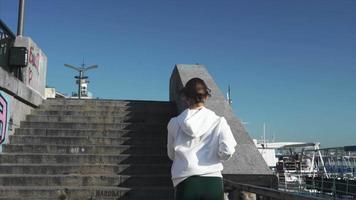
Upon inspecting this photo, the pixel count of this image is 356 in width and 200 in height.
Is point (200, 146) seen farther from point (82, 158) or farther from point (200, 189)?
point (82, 158)

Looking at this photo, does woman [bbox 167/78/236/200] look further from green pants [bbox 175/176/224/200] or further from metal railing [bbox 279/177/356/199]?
metal railing [bbox 279/177/356/199]

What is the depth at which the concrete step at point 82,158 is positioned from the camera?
26.1ft

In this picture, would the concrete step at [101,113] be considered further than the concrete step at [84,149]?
Yes

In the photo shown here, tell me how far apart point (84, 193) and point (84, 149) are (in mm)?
1616

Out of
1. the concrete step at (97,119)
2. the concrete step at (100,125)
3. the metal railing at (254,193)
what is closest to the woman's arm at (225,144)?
the metal railing at (254,193)

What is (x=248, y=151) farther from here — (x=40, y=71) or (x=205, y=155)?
(x=40, y=71)

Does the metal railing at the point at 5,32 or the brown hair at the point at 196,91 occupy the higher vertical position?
the metal railing at the point at 5,32

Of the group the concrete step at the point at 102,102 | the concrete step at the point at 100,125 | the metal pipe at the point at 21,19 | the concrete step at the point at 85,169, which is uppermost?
the metal pipe at the point at 21,19

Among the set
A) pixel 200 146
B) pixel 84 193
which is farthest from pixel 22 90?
pixel 200 146

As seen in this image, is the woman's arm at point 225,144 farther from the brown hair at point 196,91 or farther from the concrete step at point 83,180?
the concrete step at point 83,180

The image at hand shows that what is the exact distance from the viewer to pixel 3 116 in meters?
8.09

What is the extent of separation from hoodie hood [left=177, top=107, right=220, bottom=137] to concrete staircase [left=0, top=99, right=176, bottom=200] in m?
4.74

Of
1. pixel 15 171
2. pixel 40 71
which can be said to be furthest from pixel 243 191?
pixel 40 71

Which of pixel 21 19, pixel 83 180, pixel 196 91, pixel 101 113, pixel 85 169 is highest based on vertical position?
pixel 21 19
